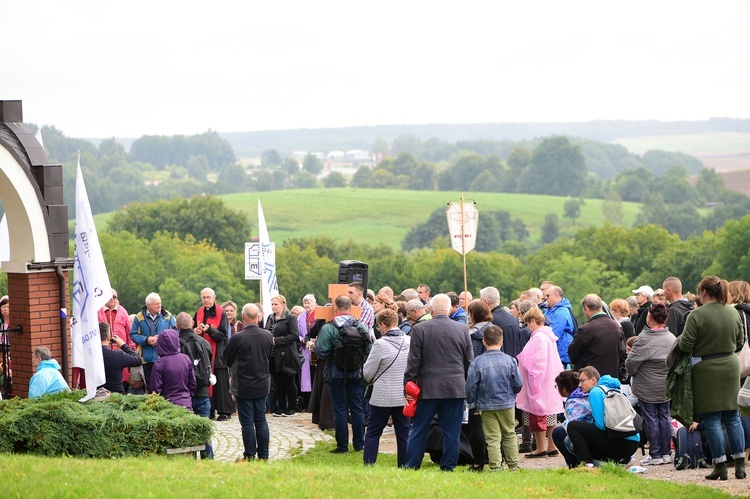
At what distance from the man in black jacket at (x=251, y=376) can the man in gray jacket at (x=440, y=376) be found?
6.70 feet

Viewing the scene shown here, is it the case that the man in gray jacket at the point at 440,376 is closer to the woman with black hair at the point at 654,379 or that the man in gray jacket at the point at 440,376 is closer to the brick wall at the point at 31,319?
the woman with black hair at the point at 654,379

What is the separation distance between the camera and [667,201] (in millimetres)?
160875

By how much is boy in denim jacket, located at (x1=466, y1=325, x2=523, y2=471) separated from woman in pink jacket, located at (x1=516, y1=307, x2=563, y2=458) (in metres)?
1.17

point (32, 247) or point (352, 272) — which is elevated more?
point (32, 247)

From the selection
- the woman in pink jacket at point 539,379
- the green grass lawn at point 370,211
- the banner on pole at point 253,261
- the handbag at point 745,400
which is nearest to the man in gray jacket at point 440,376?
the woman in pink jacket at point 539,379

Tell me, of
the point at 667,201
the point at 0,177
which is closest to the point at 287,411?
the point at 0,177

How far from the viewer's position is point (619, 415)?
34.1 feet

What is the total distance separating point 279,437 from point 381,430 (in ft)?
11.1

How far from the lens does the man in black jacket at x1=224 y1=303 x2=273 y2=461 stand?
11.8 meters

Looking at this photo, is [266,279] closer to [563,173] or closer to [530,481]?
[530,481]

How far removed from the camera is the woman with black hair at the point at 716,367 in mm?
9992

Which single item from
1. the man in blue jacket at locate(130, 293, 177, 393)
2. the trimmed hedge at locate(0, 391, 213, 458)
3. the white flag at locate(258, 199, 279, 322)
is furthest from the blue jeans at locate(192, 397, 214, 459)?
the white flag at locate(258, 199, 279, 322)

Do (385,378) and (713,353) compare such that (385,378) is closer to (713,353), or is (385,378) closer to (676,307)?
(713,353)

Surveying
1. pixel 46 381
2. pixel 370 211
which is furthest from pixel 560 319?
pixel 370 211
